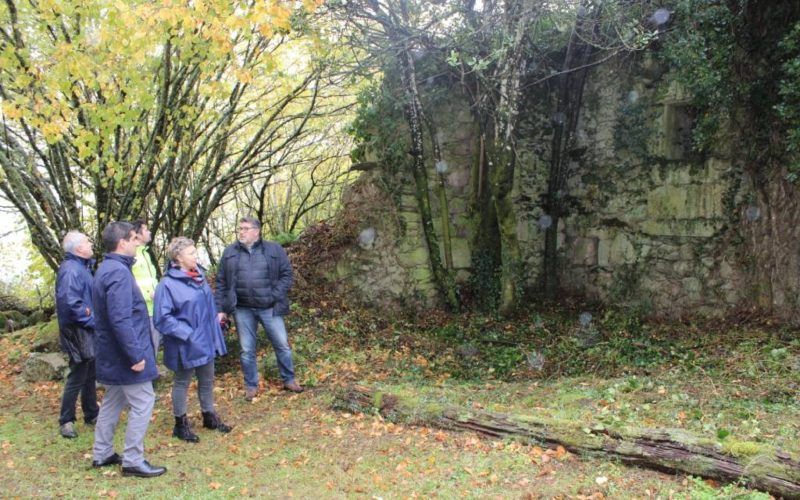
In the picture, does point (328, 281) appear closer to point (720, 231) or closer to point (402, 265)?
point (402, 265)

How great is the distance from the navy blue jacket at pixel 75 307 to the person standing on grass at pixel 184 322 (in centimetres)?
78

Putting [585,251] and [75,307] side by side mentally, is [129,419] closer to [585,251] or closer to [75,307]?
[75,307]

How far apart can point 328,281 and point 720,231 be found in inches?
203

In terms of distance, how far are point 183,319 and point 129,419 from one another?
2.60ft

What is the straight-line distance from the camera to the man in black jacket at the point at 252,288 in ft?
19.0

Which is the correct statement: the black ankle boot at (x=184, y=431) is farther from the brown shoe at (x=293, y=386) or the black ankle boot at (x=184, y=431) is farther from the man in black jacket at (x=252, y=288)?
the brown shoe at (x=293, y=386)

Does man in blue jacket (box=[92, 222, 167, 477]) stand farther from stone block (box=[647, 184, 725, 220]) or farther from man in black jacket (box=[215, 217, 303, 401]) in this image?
stone block (box=[647, 184, 725, 220])

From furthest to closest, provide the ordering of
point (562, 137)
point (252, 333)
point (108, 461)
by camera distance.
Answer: point (562, 137) → point (252, 333) → point (108, 461)

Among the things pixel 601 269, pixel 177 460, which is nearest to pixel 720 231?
pixel 601 269

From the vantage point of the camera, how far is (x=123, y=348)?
391 cm

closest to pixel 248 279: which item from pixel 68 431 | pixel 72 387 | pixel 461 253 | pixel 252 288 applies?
pixel 252 288

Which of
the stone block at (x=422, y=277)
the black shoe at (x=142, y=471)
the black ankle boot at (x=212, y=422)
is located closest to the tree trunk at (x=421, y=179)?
the stone block at (x=422, y=277)

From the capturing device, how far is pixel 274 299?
19.3ft

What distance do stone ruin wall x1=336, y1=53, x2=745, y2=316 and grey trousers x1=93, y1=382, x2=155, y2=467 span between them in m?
4.71
